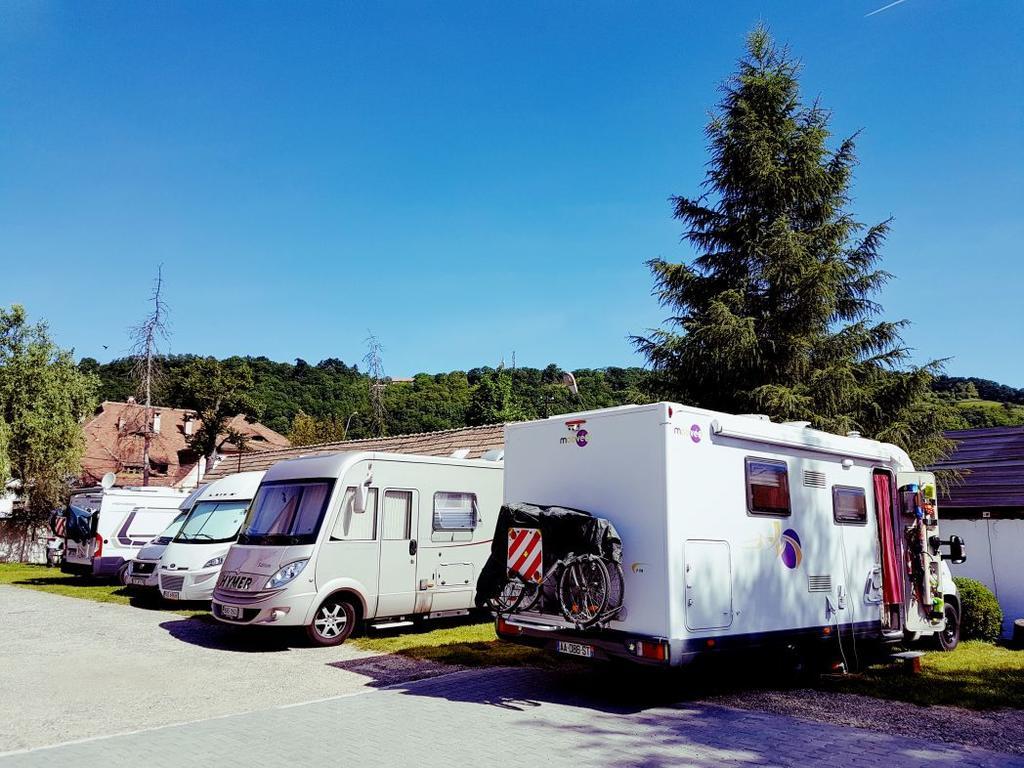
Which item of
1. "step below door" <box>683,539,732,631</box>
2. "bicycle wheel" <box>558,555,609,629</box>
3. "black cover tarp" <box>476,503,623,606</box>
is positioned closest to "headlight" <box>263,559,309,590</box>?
"black cover tarp" <box>476,503,623,606</box>

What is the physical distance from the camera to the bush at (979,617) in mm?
12617

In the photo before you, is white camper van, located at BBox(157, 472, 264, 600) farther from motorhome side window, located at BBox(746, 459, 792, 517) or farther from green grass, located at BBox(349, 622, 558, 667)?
motorhome side window, located at BBox(746, 459, 792, 517)

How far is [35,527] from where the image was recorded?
3073 cm

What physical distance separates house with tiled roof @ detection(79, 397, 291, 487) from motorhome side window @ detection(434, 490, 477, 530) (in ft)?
115

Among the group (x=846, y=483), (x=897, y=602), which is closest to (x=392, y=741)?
(x=846, y=483)

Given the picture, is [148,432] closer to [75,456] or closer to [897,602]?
[75,456]

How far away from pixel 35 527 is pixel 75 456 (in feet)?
10.1

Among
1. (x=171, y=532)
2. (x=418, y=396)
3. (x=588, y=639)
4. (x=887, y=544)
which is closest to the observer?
(x=588, y=639)

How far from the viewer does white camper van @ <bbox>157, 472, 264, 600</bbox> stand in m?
14.3

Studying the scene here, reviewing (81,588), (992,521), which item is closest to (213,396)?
(81,588)

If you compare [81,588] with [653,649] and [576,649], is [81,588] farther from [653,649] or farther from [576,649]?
[653,649]

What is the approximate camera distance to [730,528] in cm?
810

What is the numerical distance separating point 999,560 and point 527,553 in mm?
10051

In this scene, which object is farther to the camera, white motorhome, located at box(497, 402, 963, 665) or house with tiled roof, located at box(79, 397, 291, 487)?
house with tiled roof, located at box(79, 397, 291, 487)
